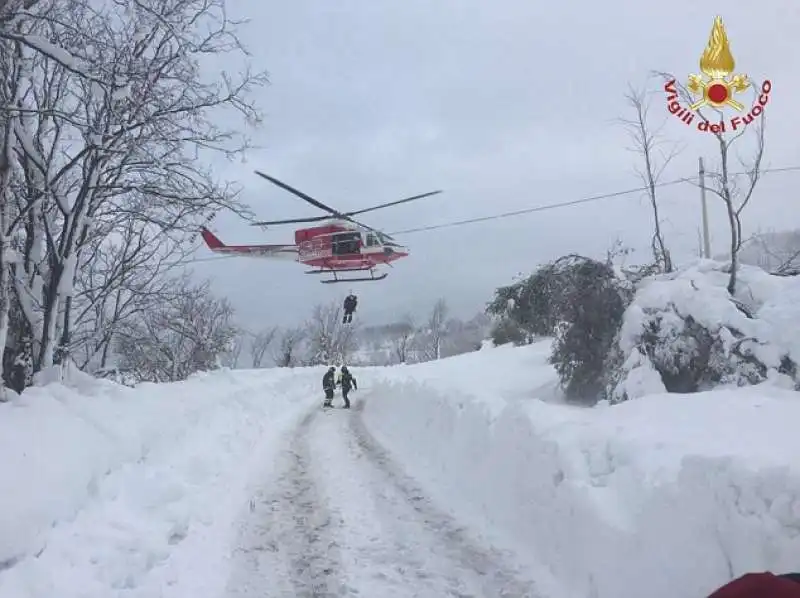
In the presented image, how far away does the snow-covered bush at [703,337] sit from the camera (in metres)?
11.0

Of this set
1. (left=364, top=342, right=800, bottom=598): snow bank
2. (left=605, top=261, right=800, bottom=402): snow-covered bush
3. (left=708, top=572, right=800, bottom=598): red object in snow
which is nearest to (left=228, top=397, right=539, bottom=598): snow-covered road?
(left=364, top=342, right=800, bottom=598): snow bank

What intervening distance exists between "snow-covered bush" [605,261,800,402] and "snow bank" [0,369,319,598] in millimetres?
7367

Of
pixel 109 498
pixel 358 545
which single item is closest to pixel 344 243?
pixel 109 498

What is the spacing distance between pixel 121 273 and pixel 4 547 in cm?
806

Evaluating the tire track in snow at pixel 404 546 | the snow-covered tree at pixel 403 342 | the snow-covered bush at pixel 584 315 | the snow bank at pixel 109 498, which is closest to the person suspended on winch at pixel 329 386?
the snow-covered bush at pixel 584 315

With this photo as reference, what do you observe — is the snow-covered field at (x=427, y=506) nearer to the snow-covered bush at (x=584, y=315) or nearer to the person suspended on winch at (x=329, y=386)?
the snow-covered bush at (x=584, y=315)

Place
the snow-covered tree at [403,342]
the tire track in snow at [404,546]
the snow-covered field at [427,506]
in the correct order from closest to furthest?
the snow-covered field at [427,506] < the tire track in snow at [404,546] < the snow-covered tree at [403,342]

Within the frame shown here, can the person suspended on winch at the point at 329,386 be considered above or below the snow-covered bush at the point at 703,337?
below

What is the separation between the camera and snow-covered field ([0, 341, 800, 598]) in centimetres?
423

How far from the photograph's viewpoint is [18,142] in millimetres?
8633

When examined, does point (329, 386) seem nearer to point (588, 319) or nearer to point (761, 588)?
point (588, 319)

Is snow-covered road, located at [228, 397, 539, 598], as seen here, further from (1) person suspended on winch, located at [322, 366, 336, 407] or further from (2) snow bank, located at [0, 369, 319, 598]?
(1) person suspended on winch, located at [322, 366, 336, 407]

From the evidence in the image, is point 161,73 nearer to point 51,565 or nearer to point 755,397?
point 51,565

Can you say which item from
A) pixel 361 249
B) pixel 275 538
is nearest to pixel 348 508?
pixel 275 538
